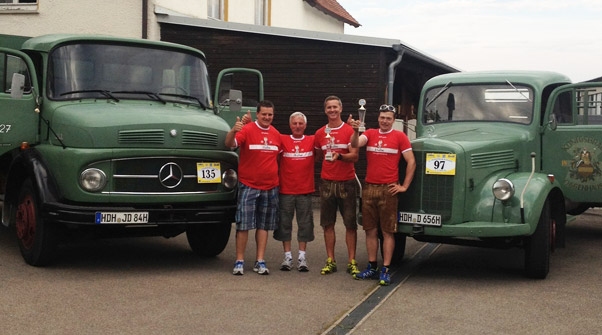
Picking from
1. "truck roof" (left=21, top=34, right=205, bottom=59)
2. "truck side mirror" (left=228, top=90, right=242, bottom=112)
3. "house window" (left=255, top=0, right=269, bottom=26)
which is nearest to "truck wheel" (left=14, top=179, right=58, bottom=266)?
"truck roof" (left=21, top=34, right=205, bottom=59)

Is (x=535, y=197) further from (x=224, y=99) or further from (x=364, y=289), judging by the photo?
(x=224, y=99)

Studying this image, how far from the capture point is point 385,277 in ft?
26.9

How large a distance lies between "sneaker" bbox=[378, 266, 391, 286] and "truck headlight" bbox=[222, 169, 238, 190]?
A: 180cm

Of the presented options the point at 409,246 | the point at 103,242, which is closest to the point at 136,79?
the point at 103,242

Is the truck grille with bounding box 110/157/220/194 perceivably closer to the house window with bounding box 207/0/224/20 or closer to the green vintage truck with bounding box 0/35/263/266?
the green vintage truck with bounding box 0/35/263/266

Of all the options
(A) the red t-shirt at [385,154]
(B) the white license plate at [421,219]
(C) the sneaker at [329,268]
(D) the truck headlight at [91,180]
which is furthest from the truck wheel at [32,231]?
(B) the white license plate at [421,219]

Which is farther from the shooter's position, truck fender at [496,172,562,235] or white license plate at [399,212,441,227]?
white license plate at [399,212,441,227]

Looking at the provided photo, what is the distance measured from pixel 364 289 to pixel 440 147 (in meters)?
1.66

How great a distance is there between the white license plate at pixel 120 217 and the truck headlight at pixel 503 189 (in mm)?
3397

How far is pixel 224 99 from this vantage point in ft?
33.0

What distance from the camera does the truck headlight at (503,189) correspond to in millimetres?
8320

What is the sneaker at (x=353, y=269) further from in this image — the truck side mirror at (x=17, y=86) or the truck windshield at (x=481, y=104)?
the truck side mirror at (x=17, y=86)

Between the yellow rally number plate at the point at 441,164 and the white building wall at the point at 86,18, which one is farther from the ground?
the white building wall at the point at 86,18

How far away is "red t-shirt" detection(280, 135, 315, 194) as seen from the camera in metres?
8.59
